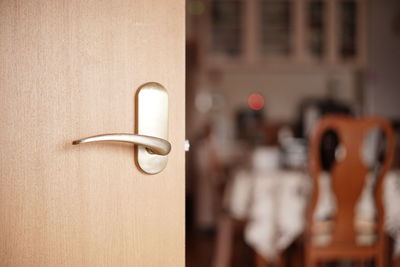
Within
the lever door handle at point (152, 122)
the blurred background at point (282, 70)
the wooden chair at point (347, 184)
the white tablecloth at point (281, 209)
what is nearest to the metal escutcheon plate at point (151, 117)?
the lever door handle at point (152, 122)

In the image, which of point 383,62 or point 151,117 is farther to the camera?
point 383,62

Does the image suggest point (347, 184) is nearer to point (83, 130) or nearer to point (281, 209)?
point (281, 209)

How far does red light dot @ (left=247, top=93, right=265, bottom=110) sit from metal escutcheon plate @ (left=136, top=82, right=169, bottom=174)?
3822 mm

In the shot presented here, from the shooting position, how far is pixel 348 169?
6.39 ft

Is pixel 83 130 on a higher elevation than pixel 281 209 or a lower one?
higher

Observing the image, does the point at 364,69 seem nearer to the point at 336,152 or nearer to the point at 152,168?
the point at 336,152

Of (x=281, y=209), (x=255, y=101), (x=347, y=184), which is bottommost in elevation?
(x=281, y=209)

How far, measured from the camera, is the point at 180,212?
721 mm

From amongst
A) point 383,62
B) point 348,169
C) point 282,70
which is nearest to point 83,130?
point 348,169

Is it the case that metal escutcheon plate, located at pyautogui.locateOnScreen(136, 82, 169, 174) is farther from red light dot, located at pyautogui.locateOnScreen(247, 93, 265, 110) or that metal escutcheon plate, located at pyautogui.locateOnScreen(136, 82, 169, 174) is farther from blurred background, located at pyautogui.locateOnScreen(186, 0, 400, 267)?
red light dot, located at pyautogui.locateOnScreen(247, 93, 265, 110)

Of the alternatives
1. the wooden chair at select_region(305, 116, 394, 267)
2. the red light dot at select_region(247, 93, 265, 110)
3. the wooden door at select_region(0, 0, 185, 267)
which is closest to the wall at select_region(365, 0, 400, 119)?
the red light dot at select_region(247, 93, 265, 110)

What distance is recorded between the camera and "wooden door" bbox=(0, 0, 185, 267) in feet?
2.12

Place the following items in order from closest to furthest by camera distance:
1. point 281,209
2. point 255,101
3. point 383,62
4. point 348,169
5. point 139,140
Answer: point 139,140
point 348,169
point 281,209
point 383,62
point 255,101

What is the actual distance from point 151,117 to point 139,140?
0.16 feet
